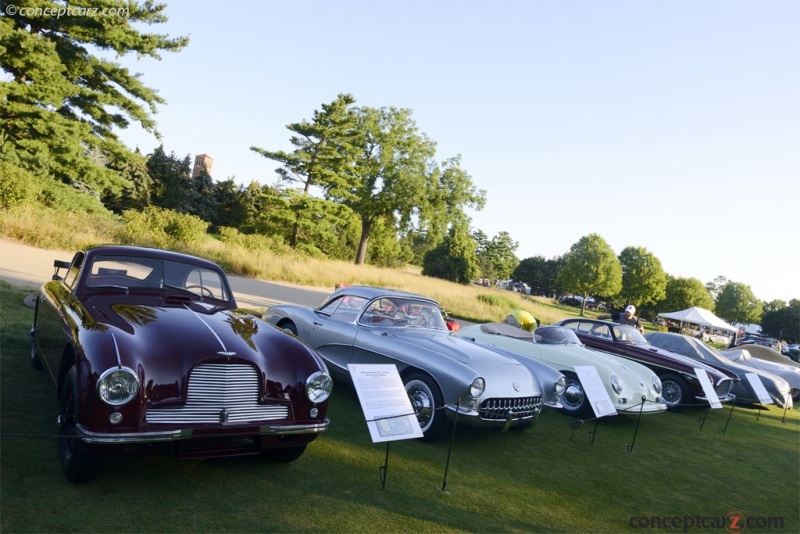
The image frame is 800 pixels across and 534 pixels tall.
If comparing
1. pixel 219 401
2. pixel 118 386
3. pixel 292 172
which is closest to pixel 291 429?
pixel 219 401

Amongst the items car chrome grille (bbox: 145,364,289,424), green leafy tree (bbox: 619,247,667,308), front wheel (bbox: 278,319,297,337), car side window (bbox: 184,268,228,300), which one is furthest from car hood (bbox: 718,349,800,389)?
green leafy tree (bbox: 619,247,667,308)

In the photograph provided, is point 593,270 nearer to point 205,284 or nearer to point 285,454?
point 205,284

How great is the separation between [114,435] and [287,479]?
1.42 m

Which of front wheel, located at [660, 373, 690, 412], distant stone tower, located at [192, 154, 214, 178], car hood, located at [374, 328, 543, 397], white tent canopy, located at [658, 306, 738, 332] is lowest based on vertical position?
front wheel, located at [660, 373, 690, 412]

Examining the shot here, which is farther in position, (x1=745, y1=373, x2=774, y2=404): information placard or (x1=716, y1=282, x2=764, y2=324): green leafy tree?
(x1=716, y1=282, x2=764, y2=324): green leafy tree

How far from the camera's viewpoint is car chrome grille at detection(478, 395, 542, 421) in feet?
17.1

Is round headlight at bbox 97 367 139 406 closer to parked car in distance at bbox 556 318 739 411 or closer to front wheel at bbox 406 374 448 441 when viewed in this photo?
front wheel at bbox 406 374 448 441

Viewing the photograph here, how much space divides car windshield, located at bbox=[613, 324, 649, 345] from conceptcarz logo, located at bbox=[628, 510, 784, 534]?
555 centimetres

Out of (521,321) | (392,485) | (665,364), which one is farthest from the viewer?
(521,321)

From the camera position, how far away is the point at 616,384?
23.7 feet

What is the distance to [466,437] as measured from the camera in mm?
5984

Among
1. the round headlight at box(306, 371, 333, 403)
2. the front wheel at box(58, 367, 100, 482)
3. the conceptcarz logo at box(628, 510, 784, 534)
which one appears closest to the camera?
the front wheel at box(58, 367, 100, 482)

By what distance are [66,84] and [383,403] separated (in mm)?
23964

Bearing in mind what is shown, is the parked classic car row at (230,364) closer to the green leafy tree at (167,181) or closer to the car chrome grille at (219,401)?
the car chrome grille at (219,401)
